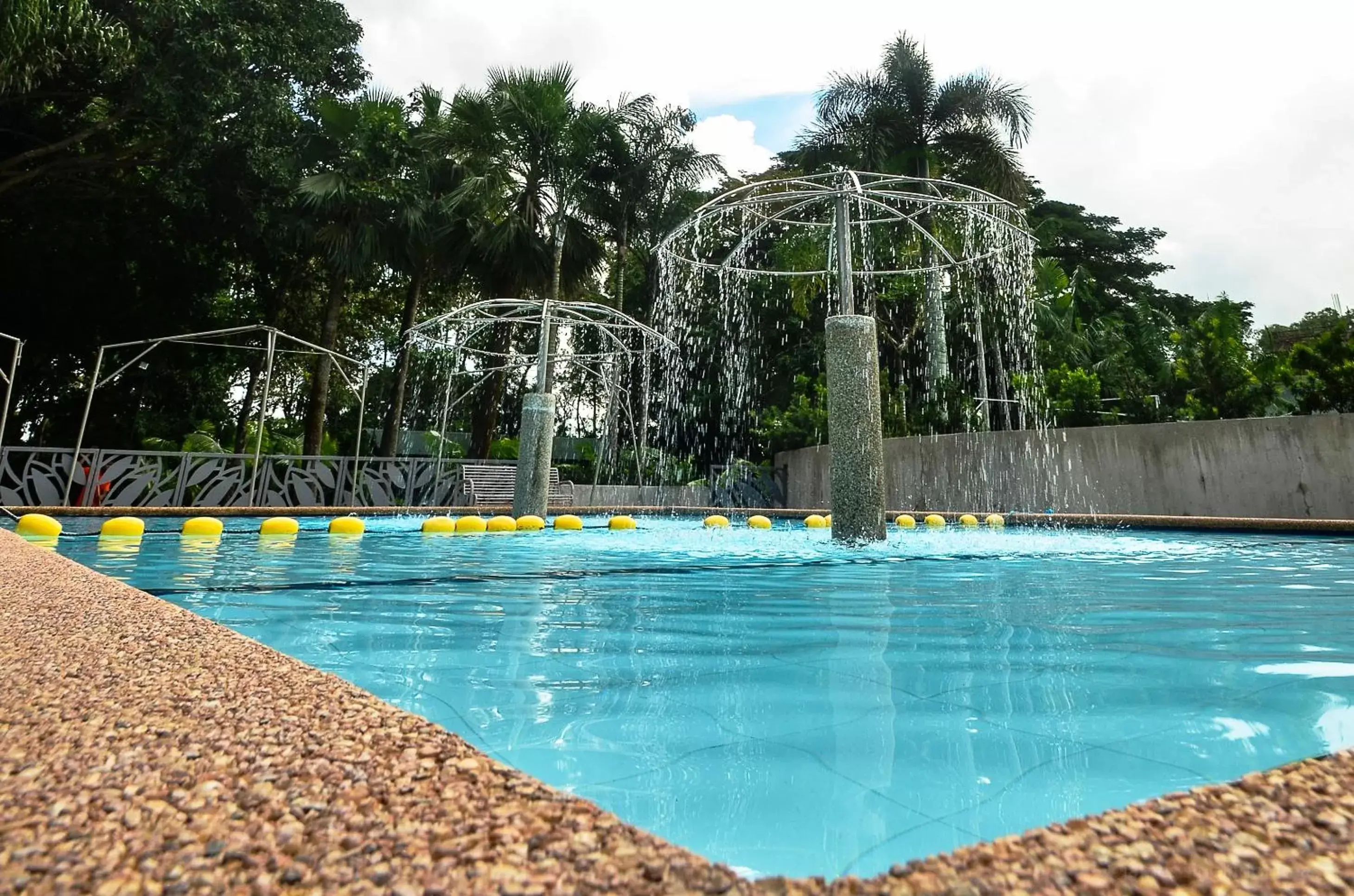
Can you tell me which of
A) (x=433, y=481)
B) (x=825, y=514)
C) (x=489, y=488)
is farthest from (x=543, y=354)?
(x=825, y=514)

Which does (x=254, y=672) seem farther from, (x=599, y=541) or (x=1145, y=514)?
(x=1145, y=514)

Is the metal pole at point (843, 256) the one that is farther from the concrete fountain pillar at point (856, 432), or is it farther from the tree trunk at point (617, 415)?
the tree trunk at point (617, 415)

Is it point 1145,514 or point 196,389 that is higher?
point 196,389

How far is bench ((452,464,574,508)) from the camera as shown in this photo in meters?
17.1

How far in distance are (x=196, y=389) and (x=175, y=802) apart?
29683 millimetres

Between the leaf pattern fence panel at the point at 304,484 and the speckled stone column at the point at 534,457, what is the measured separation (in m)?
4.58

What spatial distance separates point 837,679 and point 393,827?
6.00 feet

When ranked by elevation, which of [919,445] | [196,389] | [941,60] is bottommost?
[919,445]

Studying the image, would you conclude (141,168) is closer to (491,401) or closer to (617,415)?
(491,401)

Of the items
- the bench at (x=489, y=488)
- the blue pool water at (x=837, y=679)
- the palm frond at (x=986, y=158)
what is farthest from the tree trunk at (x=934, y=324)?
the blue pool water at (x=837, y=679)

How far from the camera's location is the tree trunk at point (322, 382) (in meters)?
19.4

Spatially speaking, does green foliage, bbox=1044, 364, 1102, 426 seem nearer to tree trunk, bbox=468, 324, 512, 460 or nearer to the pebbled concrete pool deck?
tree trunk, bbox=468, 324, 512, 460

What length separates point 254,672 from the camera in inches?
86.8

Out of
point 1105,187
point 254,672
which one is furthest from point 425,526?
point 1105,187
